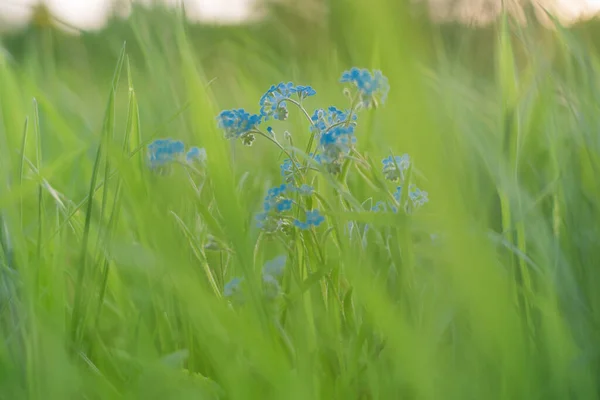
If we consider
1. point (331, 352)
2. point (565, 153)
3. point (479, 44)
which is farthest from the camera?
point (479, 44)

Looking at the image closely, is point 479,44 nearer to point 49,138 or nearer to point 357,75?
point 357,75

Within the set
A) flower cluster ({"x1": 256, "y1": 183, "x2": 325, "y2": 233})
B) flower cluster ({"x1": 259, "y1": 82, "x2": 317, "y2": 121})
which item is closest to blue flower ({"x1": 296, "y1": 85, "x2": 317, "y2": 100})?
flower cluster ({"x1": 259, "y1": 82, "x2": 317, "y2": 121})

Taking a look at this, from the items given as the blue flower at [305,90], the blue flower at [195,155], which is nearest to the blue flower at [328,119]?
the blue flower at [305,90]

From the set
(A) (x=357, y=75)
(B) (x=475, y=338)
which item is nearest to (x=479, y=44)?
(A) (x=357, y=75)

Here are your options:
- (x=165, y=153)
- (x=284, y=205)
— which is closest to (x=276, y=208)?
(x=284, y=205)

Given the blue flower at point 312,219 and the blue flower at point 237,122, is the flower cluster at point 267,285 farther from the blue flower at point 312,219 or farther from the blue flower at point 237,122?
the blue flower at point 237,122

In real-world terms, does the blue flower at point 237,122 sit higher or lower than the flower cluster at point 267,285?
higher
